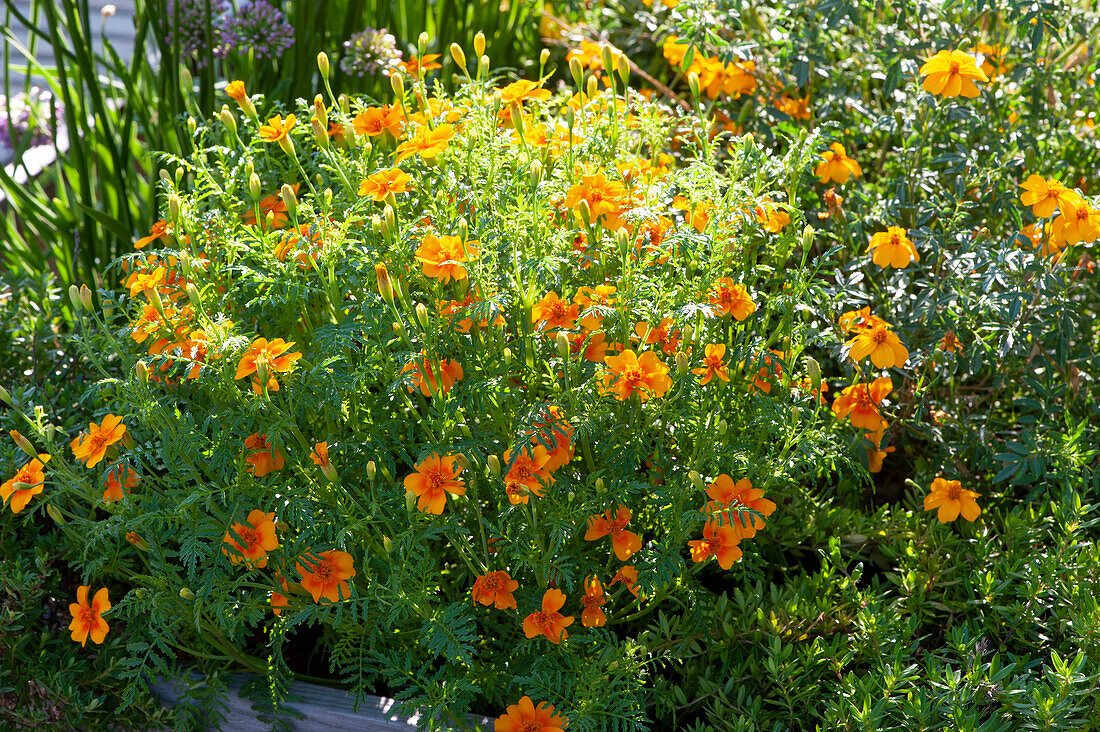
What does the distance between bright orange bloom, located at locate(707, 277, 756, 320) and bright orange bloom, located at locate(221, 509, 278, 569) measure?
0.72 metres

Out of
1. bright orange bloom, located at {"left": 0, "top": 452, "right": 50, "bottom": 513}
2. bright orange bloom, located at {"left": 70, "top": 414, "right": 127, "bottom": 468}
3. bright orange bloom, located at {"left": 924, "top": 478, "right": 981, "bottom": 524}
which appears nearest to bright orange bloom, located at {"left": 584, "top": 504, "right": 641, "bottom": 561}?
bright orange bloom, located at {"left": 924, "top": 478, "right": 981, "bottom": 524}

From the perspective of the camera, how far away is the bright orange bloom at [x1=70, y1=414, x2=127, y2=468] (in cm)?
127

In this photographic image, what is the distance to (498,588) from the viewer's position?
4.44 feet

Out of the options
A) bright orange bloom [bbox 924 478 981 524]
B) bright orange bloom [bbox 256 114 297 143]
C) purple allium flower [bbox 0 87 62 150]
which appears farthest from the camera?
purple allium flower [bbox 0 87 62 150]

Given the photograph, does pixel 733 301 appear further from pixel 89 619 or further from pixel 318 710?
pixel 89 619

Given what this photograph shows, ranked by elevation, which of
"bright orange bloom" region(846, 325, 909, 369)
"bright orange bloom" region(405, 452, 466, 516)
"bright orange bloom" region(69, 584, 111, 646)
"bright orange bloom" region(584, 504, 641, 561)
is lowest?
"bright orange bloom" region(69, 584, 111, 646)

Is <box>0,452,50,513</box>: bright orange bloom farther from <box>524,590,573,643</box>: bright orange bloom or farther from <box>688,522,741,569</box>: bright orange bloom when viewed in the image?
<box>688,522,741,569</box>: bright orange bloom

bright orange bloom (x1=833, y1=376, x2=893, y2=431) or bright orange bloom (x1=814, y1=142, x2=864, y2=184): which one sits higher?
bright orange bloom (x1=814, y1=142, x2=864, y2=184)

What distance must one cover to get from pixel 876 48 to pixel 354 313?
1390 mm

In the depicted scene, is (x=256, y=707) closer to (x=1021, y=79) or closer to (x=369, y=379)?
(x=369, y=379)

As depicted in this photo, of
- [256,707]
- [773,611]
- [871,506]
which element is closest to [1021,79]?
[871,506]

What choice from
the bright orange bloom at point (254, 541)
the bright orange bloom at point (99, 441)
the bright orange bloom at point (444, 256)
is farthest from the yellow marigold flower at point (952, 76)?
the bright orange bloom at point (99, 441)

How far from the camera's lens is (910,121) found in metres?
2.10

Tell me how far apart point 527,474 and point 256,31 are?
4.53ft
